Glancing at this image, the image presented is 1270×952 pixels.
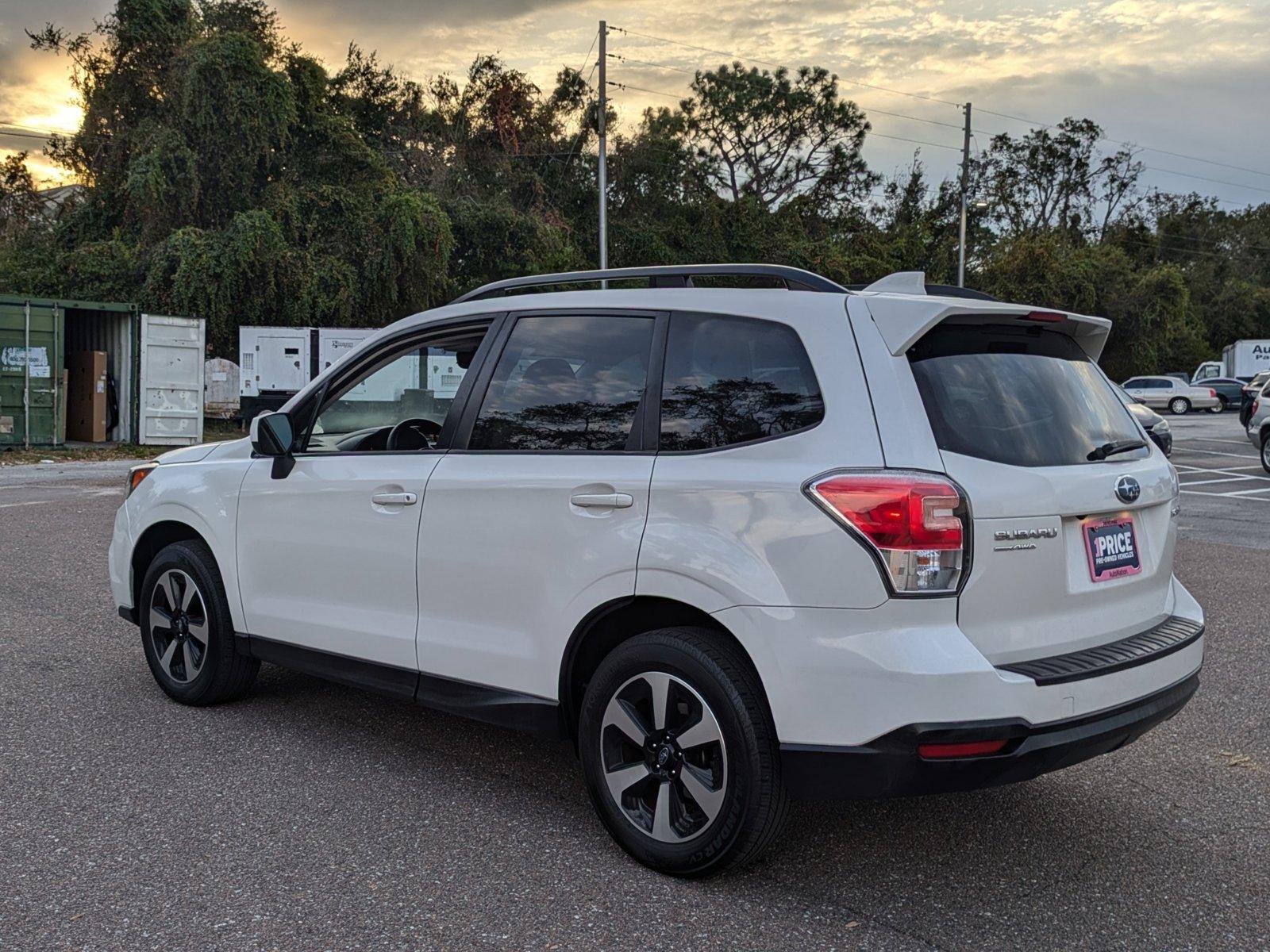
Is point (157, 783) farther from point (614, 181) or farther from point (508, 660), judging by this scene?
point (614, 181)

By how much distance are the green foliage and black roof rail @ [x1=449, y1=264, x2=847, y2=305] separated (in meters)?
25.6

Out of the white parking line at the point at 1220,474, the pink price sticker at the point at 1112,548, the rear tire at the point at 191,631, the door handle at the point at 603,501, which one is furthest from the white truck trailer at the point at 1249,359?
the door handle at the point at 603,501

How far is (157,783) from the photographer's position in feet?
13.6

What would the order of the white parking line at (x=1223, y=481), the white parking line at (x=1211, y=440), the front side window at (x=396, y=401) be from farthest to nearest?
the white parking line at (x=1211, y=440) < the white parking line at (x=1223, y=481) < the front side window at (x=396, y=401)

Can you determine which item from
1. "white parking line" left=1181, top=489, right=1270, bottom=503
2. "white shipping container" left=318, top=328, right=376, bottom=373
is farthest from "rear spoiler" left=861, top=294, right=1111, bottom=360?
"white shipping container" left=318, top=328, right=376, bottom=373

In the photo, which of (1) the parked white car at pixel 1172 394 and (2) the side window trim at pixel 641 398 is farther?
(1) the parked white car at pixel 1172 394

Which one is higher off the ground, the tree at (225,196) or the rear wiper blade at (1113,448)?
the tree at (225,196)

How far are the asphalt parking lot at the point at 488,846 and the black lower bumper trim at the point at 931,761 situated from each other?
16.1 inches

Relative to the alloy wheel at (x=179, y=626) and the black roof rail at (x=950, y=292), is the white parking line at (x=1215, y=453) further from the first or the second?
the alloy wheel at (x=179, y=626)

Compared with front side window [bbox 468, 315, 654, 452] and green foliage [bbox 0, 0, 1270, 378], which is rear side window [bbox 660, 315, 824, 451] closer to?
front side window [bbox 468, 315, 654, 452]

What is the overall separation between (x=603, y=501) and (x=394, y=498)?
1004 millimetres

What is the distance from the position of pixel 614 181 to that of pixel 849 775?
45.4 meters

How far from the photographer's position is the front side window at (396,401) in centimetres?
441

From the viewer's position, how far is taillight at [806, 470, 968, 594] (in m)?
2.98
